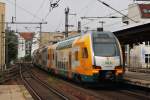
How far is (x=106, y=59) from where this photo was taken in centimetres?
2412

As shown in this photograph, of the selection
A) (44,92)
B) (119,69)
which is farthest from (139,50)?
(44,92)

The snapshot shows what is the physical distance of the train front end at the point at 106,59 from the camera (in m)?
24.0

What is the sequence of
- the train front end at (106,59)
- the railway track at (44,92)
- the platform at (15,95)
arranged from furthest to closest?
the train front end at (106,59)
the railway track at (44,92)
the platform at (15,95)

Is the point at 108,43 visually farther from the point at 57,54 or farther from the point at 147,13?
the point at 147,13

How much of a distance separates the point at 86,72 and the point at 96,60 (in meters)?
1.13

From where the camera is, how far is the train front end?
24.0 m

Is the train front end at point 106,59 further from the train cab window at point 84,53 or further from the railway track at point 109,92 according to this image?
the railway track at point 109,92

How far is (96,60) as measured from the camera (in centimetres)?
2406

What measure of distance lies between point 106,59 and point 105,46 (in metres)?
0.98

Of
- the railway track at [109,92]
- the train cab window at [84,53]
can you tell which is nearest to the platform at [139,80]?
the railway track at [109,92]

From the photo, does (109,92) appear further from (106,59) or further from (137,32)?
(137,32)

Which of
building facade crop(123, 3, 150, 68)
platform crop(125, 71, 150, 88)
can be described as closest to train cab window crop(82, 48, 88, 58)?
platform crop(125, 71, 150, 88)

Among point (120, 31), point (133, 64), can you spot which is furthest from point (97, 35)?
point (133, 64)

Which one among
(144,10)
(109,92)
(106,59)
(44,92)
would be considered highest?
(144,10)
